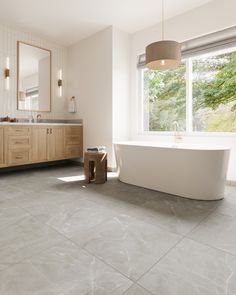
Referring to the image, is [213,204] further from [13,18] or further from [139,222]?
[13,18]

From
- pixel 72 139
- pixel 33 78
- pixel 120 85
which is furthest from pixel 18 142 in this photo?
pixel 120 85

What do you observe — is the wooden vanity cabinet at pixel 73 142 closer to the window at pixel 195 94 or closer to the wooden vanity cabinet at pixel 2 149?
the wooden vanity cabinet at pixel 2 149

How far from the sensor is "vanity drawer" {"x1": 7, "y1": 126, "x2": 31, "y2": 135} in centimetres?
349

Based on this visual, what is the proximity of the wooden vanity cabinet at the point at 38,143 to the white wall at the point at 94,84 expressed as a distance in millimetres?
299

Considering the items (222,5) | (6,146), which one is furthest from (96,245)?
(222,5)

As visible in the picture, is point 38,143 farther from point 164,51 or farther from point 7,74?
point 164,51

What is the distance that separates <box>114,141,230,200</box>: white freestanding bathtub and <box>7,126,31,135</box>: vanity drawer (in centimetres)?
181

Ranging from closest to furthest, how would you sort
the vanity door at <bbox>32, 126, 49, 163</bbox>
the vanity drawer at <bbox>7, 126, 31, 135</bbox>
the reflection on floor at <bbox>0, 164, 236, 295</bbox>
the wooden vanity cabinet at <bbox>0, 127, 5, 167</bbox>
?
the reflection on floor at <bbox>0, 164, 236, 295</bbox> → the wooden vanity cabinet at <bbox>0, 127, 5, 167</bbox> → the vanity drawer at <bbox>7, 126, 31, 135</bbox> → the vanity door at <bbox>32, 126, 49, 163</bbox>

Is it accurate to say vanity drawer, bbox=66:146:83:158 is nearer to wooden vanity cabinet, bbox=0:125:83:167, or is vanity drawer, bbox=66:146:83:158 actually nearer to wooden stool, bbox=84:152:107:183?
wooden vanity cabinet, bbox=0:125:83:167

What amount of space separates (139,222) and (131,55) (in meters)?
3.49

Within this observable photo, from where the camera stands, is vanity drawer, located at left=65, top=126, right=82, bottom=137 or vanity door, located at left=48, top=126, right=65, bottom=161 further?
vanity drawer, located at left=65, top=126, right=82, bottom=137

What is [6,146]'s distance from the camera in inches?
136

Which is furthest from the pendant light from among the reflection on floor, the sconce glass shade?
the reflection on floor

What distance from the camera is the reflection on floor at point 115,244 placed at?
1.09 m
